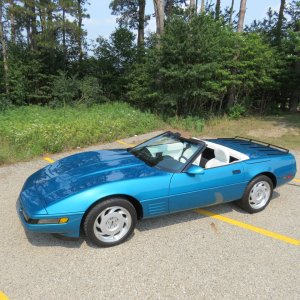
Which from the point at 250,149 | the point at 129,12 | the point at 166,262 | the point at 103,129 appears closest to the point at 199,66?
the point at 103,129

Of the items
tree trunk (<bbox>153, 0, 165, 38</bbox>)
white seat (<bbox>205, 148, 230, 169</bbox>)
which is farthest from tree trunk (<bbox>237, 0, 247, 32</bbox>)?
white seat (<bbox>205, 148, 230, 169</bbox>)

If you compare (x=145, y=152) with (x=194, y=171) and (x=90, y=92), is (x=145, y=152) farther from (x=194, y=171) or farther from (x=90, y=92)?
(x=90, y=92)

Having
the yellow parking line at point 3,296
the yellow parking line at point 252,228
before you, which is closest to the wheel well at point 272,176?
the yellow parking line at point 252,228

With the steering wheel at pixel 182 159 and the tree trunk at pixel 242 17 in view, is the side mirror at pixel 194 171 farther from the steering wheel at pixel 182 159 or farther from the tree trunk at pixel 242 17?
the tree trunk at pixel 242 17

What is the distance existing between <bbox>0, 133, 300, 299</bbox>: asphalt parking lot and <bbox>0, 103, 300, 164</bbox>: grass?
345 cm

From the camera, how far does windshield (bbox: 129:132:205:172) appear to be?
3.96m

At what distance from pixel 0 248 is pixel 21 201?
59cm

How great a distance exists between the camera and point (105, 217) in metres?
3.38

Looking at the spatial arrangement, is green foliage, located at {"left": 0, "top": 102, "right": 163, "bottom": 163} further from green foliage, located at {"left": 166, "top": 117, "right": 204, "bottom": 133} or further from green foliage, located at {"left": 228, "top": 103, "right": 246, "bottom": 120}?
green foliage, located at {"left": 228, "top": 103, "right": 246, "bottom": 120}

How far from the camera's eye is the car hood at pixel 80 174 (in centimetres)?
341

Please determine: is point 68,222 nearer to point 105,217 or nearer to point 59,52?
point 105,217

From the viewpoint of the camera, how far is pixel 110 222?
3.44m

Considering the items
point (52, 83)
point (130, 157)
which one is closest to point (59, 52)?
point (52, 83)

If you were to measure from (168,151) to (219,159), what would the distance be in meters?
0.85
